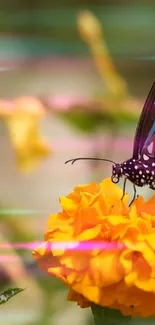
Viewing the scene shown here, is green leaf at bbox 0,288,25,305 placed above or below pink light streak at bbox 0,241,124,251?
below

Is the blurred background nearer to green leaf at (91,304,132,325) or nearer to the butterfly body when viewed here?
the butterfly body

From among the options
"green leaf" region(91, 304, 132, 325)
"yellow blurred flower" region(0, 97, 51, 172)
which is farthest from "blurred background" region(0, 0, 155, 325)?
"green leaf" region(91, 304, 132, 325)

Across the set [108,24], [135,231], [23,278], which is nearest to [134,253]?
[135,231]

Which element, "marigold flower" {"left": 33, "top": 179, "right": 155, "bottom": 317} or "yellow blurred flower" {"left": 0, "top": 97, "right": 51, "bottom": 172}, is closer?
"marigold flower" {"left": 33, "top": 179, "right": 155, "bottom": 317}

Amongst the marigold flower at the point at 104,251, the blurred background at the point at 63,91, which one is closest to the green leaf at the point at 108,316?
the marigold flower at the point at 104,251

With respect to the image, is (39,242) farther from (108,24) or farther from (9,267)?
(108,24)

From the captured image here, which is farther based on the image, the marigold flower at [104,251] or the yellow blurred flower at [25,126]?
the yellow blurred flower at [25,126]

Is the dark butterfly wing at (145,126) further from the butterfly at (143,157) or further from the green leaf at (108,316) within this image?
the green leaf at (108,316)
